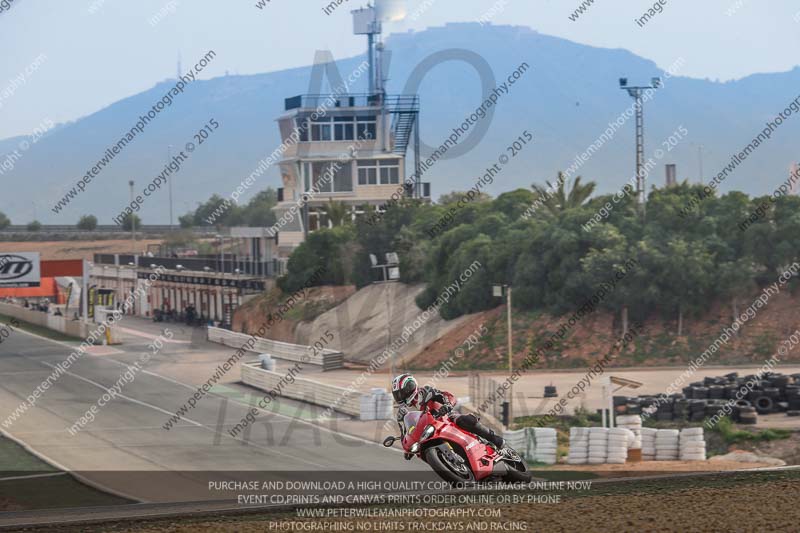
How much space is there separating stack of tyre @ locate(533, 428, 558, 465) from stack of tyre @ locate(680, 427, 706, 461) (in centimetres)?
307

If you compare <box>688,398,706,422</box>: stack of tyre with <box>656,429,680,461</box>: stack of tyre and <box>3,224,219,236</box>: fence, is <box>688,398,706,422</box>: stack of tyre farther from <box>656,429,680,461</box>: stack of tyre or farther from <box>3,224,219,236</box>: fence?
<box>3,224,219,236</box>: fence

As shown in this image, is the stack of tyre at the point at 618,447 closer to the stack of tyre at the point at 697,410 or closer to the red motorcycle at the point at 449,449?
the stack of tyre at the point at 697,410

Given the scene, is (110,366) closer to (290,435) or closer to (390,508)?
(290,435)

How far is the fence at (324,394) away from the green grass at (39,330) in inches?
957

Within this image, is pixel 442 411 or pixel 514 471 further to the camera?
pixel 514 471

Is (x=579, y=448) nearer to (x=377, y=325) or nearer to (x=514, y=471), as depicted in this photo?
(x=514, y=471)

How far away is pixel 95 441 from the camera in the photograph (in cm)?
3203

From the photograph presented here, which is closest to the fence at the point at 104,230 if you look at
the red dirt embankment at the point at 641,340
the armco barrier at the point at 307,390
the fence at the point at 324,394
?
the red dirt embankment at the point at 641,340

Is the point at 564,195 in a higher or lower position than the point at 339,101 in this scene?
lower

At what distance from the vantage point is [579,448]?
2719 cm

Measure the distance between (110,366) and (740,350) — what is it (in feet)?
92.9

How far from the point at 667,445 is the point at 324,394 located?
15013 millimetres

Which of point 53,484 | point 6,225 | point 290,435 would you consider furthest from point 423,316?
point 6,225

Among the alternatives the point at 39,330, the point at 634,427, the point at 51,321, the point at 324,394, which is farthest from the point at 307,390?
the point at 51,321
